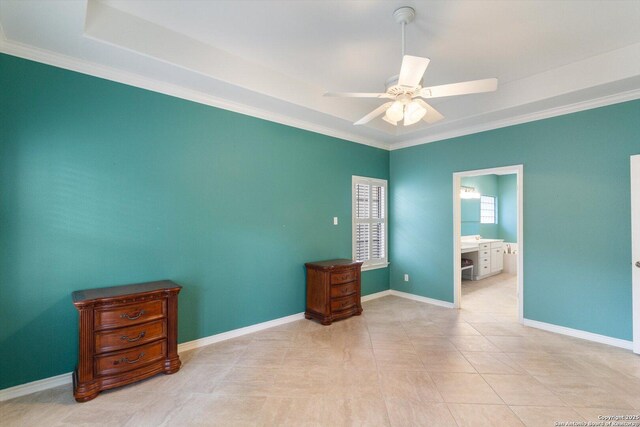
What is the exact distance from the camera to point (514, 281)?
5953 mm

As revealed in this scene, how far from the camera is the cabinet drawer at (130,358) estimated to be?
217 centimetres

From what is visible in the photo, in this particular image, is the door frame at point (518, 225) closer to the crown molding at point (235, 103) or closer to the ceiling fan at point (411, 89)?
the crown molding at point (235, 103)

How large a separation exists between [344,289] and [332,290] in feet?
0.69

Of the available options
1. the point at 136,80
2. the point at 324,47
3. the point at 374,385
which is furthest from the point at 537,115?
the point at 136,80

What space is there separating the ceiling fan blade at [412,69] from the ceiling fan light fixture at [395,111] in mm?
238

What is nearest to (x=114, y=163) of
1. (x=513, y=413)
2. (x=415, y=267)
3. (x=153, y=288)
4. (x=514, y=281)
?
(x=153, y=288)

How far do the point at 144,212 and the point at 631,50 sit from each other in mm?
4803

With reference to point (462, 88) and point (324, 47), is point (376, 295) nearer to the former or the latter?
point (462, 88)

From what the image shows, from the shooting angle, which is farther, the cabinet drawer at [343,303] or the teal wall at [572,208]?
the cabinet drawer at [343,303]

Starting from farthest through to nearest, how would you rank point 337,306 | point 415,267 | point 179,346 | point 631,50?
1. point 415,267
2. point 337,306
3. point 179,346
4. point 631,50

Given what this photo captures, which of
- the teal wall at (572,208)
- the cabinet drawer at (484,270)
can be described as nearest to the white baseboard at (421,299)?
the teal wall at (572,208)

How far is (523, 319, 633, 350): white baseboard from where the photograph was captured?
2.95 meters

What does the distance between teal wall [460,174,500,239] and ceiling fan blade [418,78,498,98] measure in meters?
4.55

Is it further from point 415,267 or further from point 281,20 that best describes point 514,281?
point 281,20
